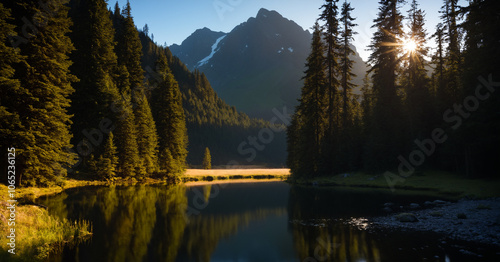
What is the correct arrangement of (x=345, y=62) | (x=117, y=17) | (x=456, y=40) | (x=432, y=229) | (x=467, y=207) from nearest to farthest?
(x=432, y=229), (x=467, y=207), (x=456, y=40), (x=345, y=62), (x=117, y=17)

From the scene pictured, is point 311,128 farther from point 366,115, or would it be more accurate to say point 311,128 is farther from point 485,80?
point 485,80

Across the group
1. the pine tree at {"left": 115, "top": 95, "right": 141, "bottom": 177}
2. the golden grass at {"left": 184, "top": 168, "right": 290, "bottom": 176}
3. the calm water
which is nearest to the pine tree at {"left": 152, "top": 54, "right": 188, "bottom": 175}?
the pine tree at {"left": 115, "top": 95, "right": 141, "bottom": 177}

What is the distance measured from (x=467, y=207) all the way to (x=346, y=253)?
42.8ft

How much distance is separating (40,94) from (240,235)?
910 inches

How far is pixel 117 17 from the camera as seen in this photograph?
104938mm

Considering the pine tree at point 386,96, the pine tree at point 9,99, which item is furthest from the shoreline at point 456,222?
the pine tree at point 9,99

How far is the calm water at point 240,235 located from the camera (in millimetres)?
11734

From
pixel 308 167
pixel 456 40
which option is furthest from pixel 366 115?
pixel 456 40

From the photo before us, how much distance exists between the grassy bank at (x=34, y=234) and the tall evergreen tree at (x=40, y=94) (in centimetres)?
1301

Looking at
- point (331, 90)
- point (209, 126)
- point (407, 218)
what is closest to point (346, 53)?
point (331, 90)

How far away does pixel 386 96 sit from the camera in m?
41.6

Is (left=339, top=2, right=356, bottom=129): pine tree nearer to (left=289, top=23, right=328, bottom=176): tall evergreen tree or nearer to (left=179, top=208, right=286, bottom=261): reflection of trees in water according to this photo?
(left=289, top=23, right=328, bottom=176): tall evergreen tree

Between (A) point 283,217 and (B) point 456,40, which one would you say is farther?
(B) point 456,40

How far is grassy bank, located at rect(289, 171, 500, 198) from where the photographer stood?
85.3 ft
